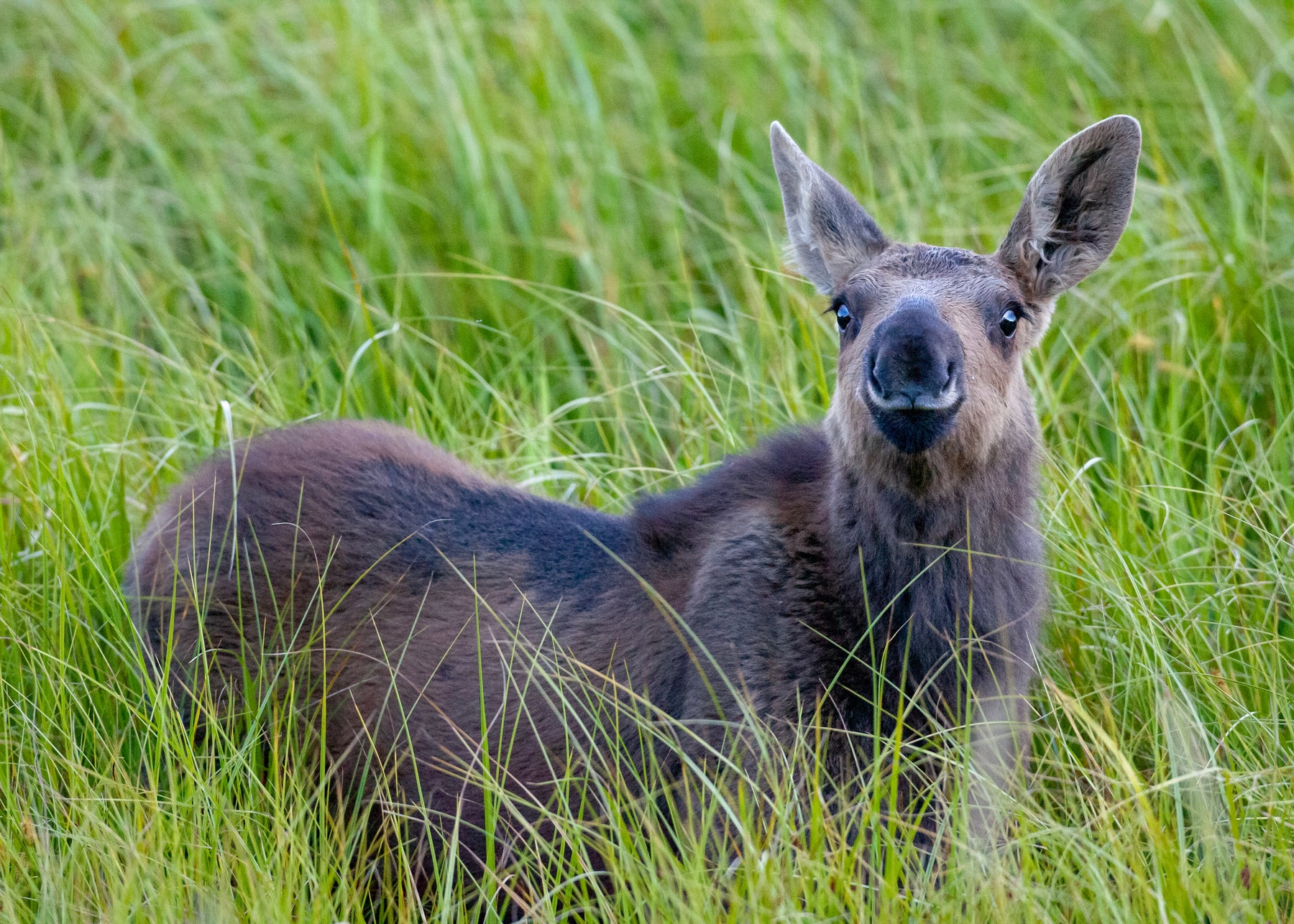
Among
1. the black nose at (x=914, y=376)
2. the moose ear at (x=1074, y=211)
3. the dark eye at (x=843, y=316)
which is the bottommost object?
the black nose at (x=914, y=376)

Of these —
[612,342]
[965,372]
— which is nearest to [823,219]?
[965,372]

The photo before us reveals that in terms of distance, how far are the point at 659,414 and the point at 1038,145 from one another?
209cm

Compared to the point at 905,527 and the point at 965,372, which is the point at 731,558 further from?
→ the point at 965,372

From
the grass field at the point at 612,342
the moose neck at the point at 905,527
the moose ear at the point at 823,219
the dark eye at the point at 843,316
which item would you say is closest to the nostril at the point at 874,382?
the moose neck at the point at 905,527

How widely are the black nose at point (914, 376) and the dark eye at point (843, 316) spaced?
0.41m

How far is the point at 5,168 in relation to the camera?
5.80 m

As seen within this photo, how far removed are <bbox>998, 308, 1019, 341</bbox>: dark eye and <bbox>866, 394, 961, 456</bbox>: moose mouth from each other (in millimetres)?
392

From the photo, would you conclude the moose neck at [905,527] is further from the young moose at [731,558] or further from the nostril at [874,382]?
the nostril at [874,382]

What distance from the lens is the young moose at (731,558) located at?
11.2 feet

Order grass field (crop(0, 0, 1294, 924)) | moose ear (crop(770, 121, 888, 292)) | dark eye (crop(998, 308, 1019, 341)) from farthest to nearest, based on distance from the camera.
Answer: moose ear (crop(770, 121, 888, 292)) → dark eye (crop(998, 308, 1019, 341)) → grass field (crop(0, 0, 1294, 924))

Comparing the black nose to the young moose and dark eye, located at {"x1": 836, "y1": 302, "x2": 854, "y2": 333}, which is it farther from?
dark eye, located at {"x1": 836, "y1": 302, "x2": 854, "y2": 333}

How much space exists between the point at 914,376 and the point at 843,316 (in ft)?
2.00

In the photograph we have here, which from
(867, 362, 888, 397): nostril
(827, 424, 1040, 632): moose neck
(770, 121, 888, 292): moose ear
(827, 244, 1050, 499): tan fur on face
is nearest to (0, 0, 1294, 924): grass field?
(827, 424, 1040, 632): moose neck

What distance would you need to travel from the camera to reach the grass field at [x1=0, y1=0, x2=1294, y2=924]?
3203mm
